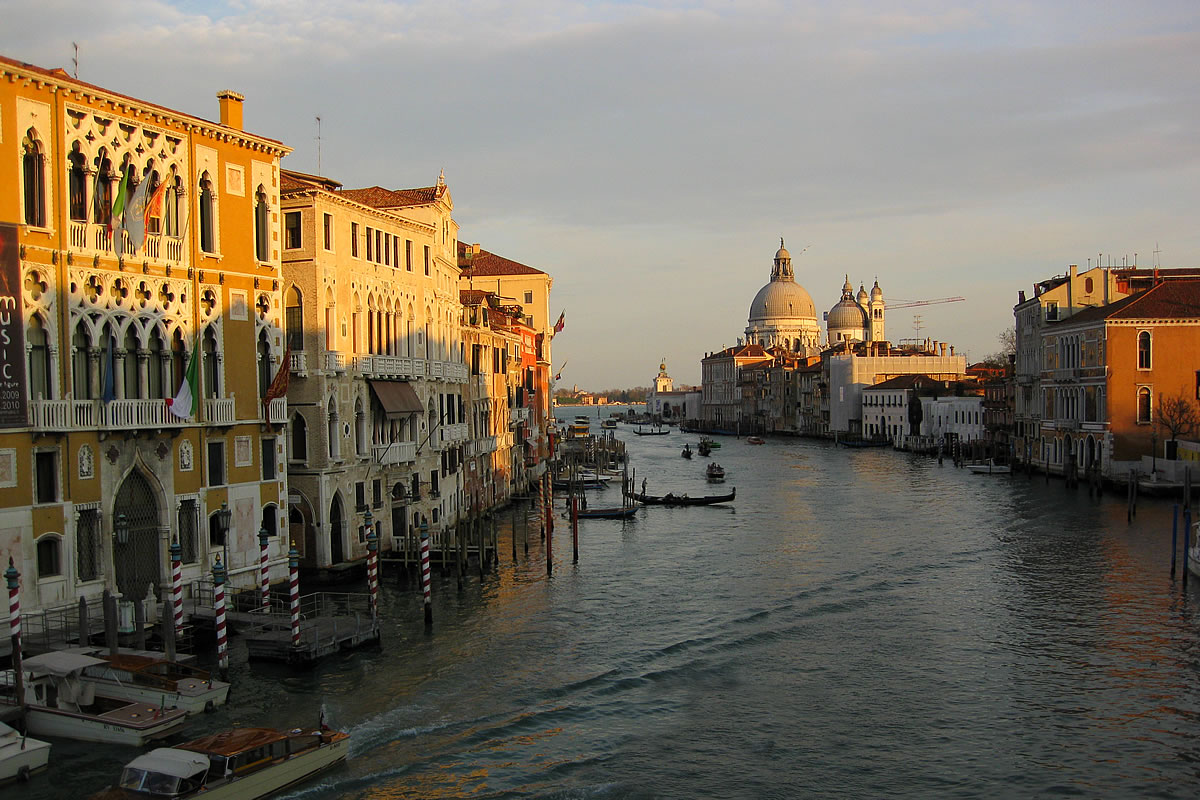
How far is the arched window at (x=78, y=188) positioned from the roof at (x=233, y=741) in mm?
7961

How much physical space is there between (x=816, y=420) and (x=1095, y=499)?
65.5 metres

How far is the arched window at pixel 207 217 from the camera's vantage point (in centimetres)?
1809

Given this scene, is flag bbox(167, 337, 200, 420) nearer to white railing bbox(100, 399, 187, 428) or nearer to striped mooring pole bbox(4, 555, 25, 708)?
white railing bbox(100, 399, 187, 428)

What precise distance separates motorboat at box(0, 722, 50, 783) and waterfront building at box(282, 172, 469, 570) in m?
9.31

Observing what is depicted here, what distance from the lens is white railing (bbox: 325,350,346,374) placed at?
21.6 meters

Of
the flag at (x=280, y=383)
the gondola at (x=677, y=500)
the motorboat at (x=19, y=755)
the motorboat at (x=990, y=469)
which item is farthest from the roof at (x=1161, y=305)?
the motorboat at (x=19, y=755)

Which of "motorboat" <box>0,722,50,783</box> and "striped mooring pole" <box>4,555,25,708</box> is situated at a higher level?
"striped mooring pole" <box>4,555,25,708</box>

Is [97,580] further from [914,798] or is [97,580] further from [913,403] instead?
[913,403]

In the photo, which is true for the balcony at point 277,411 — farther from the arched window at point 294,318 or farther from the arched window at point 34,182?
the arched window at point 34,182

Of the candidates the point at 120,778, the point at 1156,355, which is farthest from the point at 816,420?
the point at 120,778

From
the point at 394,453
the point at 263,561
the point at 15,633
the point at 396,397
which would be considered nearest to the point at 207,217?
the point at 263,561

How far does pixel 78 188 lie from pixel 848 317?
122 metres

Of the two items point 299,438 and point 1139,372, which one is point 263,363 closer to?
point 299,438

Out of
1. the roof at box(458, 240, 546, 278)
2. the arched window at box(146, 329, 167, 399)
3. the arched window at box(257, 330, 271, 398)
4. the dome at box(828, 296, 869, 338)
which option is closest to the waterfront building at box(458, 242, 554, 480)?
the roof at box(458, 240, 546, 278)
